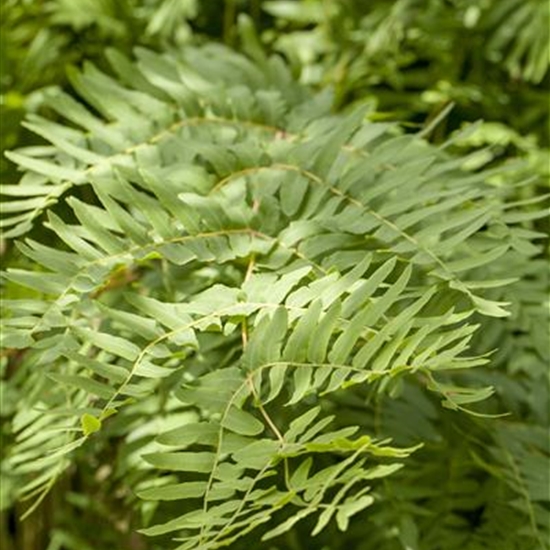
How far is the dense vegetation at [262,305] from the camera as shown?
2.21ft

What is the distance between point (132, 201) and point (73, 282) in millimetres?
75

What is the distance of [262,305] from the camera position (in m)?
0.71

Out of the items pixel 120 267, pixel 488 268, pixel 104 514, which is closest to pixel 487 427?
pixel 488 268

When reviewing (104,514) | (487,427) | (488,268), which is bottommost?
(104,514)

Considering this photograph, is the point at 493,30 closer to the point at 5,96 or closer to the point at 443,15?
the point at 443,15

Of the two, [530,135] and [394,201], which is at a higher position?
[394,201]

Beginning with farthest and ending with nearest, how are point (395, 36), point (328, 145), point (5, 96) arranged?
point (395, 36) < point (5, 96) < point (328, 145)

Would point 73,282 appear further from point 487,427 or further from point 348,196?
point 487,427

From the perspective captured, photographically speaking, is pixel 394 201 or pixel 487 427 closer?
pixel 394 201

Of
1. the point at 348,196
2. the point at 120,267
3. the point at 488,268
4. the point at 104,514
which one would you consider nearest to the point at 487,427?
the point at 488,268

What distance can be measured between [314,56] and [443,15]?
18 centimetres

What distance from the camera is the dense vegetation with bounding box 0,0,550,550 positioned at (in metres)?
0.67

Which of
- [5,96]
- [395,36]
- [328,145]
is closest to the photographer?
[328,145]

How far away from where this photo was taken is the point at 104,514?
47.6 inches
